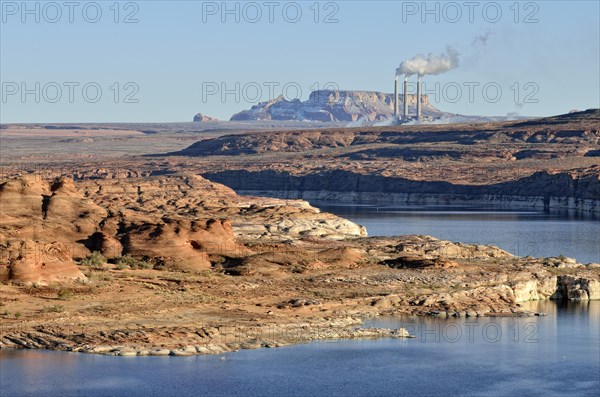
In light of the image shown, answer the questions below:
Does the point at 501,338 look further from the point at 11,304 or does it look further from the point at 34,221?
the point at 34,221

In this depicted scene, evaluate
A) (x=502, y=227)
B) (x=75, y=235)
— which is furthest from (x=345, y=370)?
(x=502, y=227)

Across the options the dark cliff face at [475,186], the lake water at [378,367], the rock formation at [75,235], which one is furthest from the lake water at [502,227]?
the lake water at [378,367]

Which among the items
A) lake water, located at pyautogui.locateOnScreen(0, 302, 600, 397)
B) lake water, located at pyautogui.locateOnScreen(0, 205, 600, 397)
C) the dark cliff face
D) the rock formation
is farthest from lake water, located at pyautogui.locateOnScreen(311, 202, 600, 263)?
lake water, located at pyautogui.locateOnScreen(0, 302, 600, 397)

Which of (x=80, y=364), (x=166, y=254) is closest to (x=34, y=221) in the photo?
(x=166, y=254)

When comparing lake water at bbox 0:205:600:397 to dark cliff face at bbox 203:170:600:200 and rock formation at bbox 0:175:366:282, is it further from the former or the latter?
dark cliff face at bbox 203:170:600:200

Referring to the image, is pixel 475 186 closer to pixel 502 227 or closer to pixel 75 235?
pixel 502 227

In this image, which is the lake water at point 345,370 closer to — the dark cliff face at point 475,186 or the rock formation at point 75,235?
the rock formation at point 75,235

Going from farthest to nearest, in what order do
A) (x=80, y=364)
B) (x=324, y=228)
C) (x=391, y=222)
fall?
1. (x=391, y=222)
2. (x=324, y=228)
3. (x=80, y=364)
